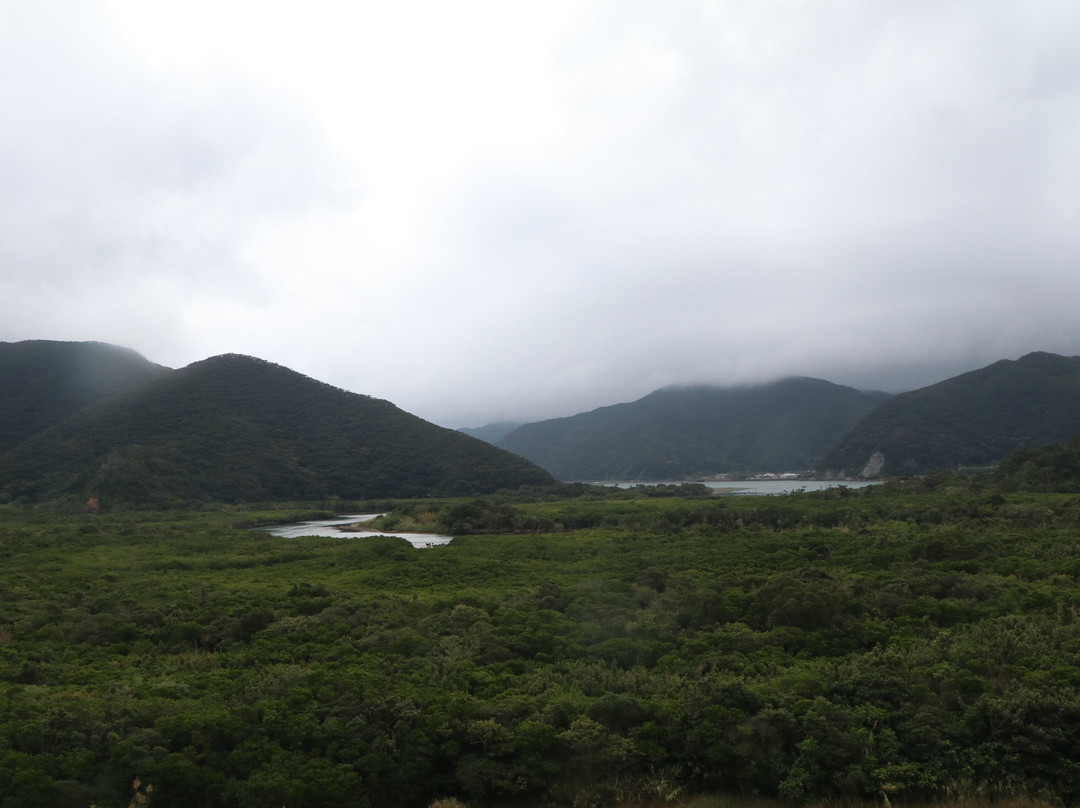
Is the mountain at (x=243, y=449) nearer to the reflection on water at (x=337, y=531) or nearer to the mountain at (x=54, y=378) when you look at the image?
the mountain at (x=54, y=378)

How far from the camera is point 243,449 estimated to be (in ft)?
331

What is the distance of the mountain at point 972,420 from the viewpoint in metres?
129

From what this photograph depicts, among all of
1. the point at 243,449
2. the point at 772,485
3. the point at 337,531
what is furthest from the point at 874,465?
the point at 243,449

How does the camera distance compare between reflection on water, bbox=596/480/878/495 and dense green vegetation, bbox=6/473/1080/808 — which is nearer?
dense green vegetation, bbox=6/473/1080/808

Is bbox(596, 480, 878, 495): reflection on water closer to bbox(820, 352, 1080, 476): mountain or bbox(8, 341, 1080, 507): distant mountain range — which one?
bbox(820, 352, 1080, 476): mountain

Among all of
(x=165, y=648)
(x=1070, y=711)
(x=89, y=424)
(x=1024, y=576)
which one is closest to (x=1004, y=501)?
(x=1024, y=576)

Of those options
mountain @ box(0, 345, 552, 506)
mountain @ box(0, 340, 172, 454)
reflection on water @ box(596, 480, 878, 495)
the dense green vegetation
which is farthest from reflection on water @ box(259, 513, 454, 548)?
reflection on water @ box(596, 480, 878, 495)

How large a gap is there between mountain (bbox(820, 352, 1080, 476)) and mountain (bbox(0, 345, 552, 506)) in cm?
7831

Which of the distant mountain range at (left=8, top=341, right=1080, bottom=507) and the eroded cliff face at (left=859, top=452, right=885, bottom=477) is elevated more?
the distant mountain range at (left=8, top=341, right=1080, bottom=507)

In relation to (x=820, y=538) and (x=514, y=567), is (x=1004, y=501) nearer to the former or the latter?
(x=820, y=538)

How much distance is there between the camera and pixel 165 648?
1883 cm

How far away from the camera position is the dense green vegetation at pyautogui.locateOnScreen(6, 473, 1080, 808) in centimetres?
1077

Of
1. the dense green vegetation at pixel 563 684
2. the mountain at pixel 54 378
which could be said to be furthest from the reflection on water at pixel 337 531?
the mountain at pixel 54 378

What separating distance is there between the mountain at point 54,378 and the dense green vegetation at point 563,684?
96.6 m
